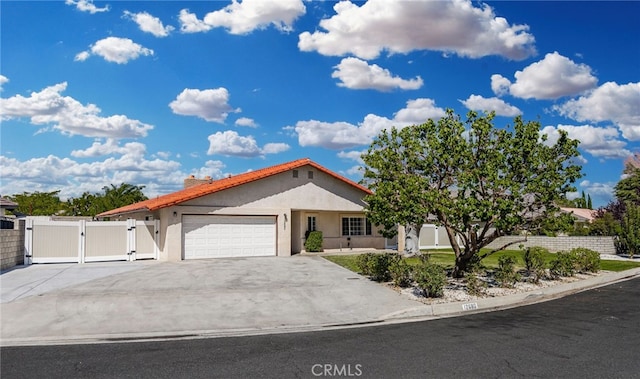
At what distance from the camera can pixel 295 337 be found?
32.4ft

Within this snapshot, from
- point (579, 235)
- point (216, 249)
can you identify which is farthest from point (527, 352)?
point (579, 235)

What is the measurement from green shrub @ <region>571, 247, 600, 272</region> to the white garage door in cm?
1378

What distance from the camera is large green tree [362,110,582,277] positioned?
14.9 metres

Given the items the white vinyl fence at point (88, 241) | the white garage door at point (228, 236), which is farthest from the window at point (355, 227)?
the white vinyl fence at point (88, 241)

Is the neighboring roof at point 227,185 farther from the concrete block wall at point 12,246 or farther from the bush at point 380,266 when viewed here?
the bush at point 380,266

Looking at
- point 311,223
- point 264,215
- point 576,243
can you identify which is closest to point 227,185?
point 264,215

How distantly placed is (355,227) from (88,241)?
14.4 meters

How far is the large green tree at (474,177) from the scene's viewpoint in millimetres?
14898

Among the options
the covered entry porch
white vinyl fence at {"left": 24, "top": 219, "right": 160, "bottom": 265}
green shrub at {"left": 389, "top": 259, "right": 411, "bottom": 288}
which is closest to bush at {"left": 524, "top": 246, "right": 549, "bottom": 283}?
green shrub at {"left": 389, "top": 259, "right": 411, "bottom": 288}

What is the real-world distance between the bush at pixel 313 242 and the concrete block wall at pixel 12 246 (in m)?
13.3

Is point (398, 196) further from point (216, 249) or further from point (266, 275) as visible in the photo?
point (216, 249)

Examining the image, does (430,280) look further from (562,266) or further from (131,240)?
(131,240)

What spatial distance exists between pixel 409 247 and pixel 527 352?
18.7 metres

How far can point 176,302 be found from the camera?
42.6 ft
